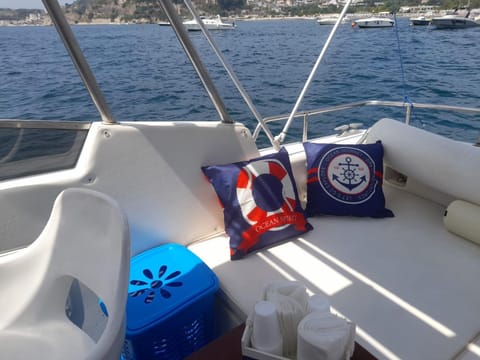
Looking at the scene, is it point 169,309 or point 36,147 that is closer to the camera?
point 169,309

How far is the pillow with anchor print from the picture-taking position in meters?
1.73

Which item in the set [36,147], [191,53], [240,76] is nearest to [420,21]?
[240,76]

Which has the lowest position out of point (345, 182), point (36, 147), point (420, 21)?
point (345, 182)

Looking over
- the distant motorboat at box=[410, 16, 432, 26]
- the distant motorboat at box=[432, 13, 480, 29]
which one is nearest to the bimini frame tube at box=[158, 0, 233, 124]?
the distant motorboat at box=[410, 16, 432, 26]

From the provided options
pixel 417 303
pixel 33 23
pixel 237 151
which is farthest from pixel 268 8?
pixel 417 303

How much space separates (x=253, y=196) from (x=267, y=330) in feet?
2.77

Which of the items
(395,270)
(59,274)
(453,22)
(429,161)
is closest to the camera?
(59,274)

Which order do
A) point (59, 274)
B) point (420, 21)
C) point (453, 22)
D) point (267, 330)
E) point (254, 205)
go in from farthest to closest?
point (420, 21), point (453, 22), point (254, 205), point (59, 274), point (267, 330)

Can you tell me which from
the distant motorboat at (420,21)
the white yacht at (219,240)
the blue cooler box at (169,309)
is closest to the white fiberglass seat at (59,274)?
the white yacht at (219,240)

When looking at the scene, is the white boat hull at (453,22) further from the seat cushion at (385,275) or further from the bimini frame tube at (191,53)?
the bimini frame tube at (191,53)

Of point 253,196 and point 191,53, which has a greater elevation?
point 191,53

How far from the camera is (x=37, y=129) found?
1.25m

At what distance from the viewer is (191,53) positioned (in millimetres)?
1465

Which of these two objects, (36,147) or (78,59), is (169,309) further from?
(78,59)
